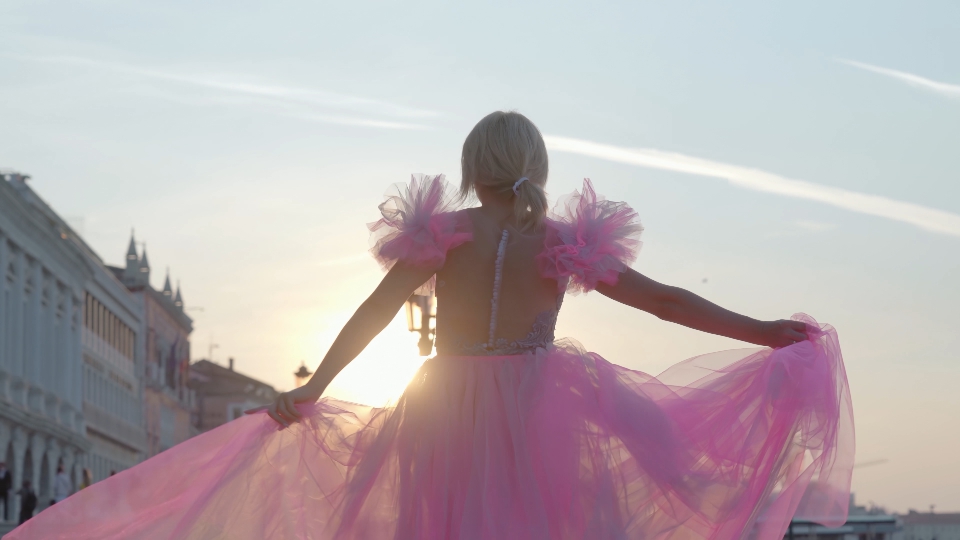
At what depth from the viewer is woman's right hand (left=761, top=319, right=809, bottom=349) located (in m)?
5.36

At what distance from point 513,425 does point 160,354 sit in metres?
88.3

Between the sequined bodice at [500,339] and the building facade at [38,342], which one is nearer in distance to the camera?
the sequined bodice at [500,339]

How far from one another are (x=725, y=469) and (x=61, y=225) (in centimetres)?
5470

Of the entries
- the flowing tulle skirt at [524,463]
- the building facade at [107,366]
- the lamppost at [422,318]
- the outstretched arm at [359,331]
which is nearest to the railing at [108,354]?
the building facade at [107,366]

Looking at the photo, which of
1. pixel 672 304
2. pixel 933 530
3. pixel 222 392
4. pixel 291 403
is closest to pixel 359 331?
pixel 291 403

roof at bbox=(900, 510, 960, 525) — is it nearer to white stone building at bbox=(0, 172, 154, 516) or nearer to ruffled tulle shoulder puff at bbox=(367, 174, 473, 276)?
white stone building at bbox=(0, 172, 154, 516)

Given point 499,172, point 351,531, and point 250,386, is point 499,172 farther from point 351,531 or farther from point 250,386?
point 250,386

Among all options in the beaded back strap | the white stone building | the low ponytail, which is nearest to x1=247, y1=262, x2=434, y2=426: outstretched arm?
the beaded back strap

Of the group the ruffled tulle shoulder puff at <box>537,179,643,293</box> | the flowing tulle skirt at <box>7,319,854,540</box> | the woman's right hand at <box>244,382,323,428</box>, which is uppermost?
the ruffled tulle shoulder puff at <box>537,179,643,293</box>

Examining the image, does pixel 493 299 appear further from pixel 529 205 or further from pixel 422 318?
pixel 422 318

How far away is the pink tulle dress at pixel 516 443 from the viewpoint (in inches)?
184

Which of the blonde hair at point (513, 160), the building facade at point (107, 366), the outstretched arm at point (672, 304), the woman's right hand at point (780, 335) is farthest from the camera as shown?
the building facade at point (107, 366)

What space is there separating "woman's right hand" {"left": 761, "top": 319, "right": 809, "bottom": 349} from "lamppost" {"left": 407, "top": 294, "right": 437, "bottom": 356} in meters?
4.16

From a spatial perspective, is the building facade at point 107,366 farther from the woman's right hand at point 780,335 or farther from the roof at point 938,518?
the roof at point 938,518
